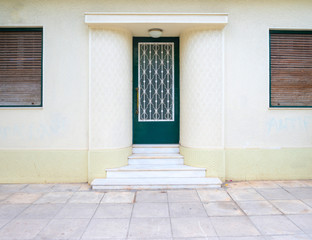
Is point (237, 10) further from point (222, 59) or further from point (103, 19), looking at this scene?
point (103, 19)

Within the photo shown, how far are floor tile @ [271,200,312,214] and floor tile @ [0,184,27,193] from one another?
4.92 metres

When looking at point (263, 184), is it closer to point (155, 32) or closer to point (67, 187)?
point (155, 32)

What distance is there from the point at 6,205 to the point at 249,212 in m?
4.09

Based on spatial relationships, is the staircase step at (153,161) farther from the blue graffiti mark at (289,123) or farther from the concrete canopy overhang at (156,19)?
the concrete canopy overhang at (156,19)

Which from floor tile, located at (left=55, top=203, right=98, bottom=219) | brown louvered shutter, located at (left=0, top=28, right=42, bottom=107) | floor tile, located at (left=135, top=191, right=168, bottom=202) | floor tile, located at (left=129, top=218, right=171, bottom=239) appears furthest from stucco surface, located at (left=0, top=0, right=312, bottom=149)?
floor tile, located at (left=129, top=218, right=171, bottom=239)

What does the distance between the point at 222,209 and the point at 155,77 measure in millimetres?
3342

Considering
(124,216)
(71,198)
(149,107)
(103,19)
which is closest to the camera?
(124,216)

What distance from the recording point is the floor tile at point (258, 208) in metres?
4.15

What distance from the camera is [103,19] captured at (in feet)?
17.4

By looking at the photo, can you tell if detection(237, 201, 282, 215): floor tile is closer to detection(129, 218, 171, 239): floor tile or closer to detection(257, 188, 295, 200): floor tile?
detection(257, 188, 295, 200): floor tile

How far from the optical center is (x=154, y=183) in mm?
5270

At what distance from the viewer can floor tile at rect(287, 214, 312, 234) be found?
3598 mm

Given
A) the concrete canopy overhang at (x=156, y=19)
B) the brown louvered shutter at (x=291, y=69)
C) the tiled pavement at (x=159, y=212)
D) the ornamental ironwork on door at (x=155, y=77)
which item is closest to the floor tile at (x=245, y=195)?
the tiled pavement at (x=159, y=212)

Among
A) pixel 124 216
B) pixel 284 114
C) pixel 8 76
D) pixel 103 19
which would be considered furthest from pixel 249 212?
pixel 8 76
